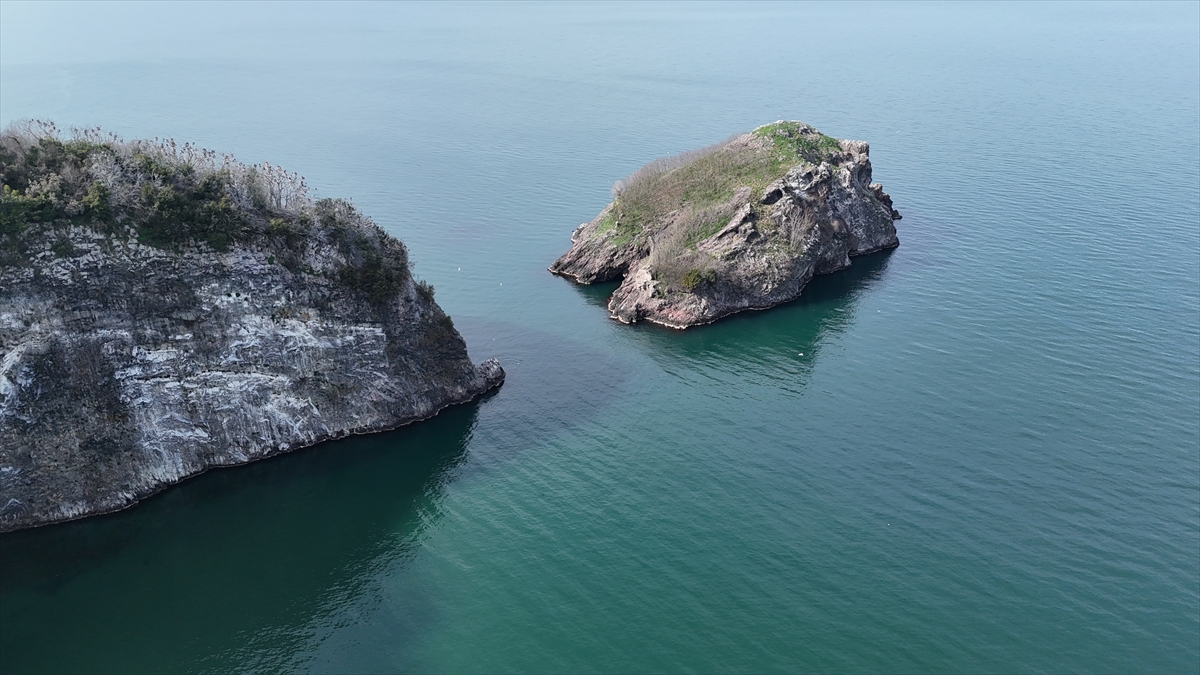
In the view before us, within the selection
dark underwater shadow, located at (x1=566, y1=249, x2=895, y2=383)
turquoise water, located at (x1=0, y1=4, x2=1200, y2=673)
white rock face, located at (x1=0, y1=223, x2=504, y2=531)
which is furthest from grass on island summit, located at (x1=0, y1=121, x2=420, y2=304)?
dark underwater shadow, located at (x1=566, y1=249, x2=895, y2=383)

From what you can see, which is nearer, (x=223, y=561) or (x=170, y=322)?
(x=223, y=561)

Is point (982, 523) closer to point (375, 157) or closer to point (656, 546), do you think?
point (656, 546)

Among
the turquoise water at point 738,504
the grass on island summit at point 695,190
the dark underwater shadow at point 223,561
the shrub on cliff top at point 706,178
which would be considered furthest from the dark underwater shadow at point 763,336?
the dark underwater shadow at point 223,561

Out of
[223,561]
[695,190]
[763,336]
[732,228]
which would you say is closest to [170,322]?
[223,561]

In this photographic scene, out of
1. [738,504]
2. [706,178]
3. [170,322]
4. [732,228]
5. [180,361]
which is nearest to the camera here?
[738,504]

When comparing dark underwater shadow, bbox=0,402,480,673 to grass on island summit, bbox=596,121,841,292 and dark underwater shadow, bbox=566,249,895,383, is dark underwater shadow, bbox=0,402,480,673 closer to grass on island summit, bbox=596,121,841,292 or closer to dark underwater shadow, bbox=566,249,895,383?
dark underwater shadow, bbox=566,249,895,383

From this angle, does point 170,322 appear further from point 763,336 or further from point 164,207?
point 763,336

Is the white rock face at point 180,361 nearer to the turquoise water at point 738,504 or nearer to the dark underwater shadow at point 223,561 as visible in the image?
the dark underwater shadow at point 223,561

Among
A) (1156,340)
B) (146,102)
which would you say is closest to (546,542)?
(1156,340)
